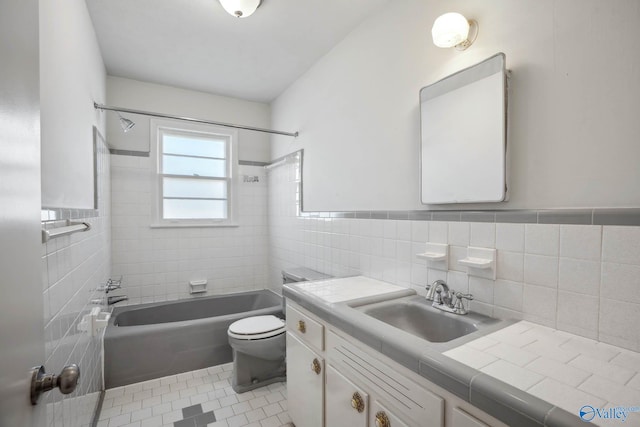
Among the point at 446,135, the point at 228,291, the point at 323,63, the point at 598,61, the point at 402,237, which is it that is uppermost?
the point at 323,63

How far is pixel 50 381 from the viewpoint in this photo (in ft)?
1.96

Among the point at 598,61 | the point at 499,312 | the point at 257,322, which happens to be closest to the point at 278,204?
the point at 257,322

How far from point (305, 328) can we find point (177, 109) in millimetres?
2752

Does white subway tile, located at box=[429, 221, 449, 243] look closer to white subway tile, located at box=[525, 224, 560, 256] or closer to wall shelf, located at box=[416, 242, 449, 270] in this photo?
wall shelf, located at box=[416, 242, 449, 270]

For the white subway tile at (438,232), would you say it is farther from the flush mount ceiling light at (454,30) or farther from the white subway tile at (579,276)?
the flush mount ceiling light at (454,30)

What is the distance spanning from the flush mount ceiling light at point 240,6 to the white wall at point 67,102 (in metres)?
0.79

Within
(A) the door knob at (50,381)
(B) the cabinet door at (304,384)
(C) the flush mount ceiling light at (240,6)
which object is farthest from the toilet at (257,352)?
(C) the flush mount ceiling light at (240,6)

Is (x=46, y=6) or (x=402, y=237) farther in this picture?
(x=402, y=237)

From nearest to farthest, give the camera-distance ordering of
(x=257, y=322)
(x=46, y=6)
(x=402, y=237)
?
(x=46, y=6) → (x=402, y=237) → (x=257, y=322)

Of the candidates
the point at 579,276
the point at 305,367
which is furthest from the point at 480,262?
the point at 305,367

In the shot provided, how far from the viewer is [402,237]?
167 centimetres

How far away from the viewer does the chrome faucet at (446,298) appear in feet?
4.21

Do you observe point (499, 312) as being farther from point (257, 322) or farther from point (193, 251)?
point (193, 251)

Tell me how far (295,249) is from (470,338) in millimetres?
2076
